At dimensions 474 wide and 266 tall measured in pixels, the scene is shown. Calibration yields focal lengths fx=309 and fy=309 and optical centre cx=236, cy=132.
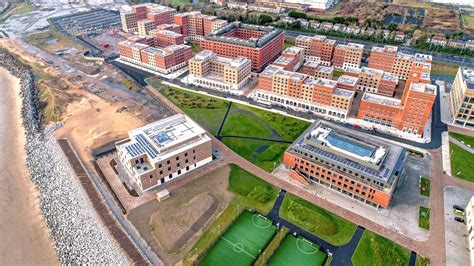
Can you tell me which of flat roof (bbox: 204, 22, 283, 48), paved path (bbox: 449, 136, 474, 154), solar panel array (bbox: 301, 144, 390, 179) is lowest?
paved path (bbox: 449, 136, 474, 154)

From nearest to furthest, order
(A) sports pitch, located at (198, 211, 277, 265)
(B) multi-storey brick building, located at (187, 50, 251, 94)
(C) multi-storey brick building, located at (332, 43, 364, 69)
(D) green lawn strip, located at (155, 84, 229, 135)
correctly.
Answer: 1. (A) sports pitch, located at (198, 211, 277, 265)
2. (D) green lawn strip, located at (155, 84, 229, 135)
3. (B) multi-storey brick building, located at (187, 50, 251, 94)
4. (C) multi-storey brick building, located at (332, 43, 364, 69)

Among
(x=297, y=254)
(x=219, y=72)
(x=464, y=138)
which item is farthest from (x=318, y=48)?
(x=297, y=254)

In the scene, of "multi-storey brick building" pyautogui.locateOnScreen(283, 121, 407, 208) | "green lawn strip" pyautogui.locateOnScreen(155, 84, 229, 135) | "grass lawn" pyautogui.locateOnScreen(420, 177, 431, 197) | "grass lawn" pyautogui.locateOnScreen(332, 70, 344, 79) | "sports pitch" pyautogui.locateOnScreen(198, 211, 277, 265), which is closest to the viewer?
"sports pitch" pyautogui.locateOnScreen(198, 211, 277, 265)

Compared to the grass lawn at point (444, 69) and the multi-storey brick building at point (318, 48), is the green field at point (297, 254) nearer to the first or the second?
the multi-storey brick building at point (318, 48)

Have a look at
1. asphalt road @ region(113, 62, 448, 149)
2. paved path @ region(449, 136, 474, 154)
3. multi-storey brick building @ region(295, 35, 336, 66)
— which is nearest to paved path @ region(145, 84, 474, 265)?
asphalt road @ region(113, 62, 448, 149)

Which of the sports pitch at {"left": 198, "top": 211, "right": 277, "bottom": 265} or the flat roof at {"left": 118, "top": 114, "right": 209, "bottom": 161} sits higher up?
the flat roof at {"left": 118, "top": 114, "right": 209, "bottom": 161}

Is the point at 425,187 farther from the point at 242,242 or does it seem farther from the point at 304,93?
the point at 304,93

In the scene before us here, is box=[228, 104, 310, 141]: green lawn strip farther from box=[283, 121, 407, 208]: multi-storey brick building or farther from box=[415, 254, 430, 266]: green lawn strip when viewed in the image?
box=[415, 254, 430, 266]: green lawn strip
